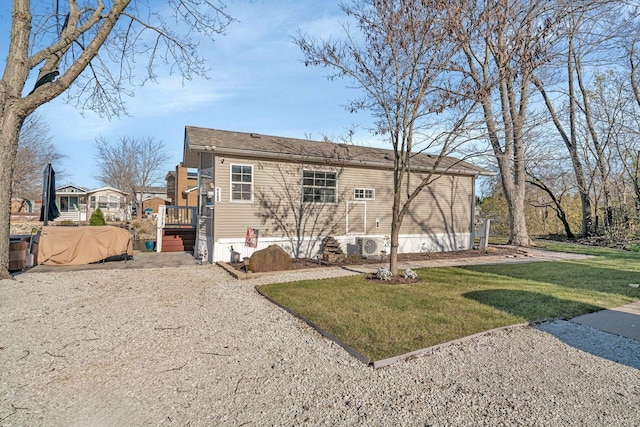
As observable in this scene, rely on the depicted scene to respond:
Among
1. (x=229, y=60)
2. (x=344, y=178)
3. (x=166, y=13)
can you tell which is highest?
(x=166, y=13)

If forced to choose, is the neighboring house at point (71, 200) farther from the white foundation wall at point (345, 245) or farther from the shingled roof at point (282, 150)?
the white foundation wall at point (345, 245)

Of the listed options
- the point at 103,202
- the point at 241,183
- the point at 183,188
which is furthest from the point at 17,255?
the point at 103,202

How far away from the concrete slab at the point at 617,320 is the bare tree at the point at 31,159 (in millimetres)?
35713

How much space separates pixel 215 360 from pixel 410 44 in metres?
6.67

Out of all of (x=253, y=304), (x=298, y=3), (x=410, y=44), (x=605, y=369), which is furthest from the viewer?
(x=298, y=3)

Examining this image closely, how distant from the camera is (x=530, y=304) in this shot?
5.62 metres

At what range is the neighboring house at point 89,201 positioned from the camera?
36178 mm

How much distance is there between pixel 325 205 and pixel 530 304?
284 inches

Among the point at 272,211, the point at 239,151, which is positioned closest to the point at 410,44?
the point at 239,151

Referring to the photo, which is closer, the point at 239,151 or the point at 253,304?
the point at 253,304

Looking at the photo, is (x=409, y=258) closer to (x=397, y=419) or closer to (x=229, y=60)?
(x=229, y=60)

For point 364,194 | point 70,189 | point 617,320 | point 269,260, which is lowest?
point 617,320

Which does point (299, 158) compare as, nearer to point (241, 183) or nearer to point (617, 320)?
point (241, 183)

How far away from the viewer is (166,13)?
11.0 m
